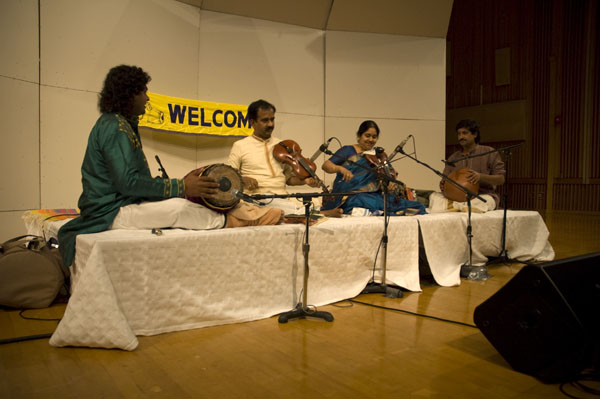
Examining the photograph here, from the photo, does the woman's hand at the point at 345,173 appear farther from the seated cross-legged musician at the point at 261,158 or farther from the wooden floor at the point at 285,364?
the wooden floor at the point at 285,364

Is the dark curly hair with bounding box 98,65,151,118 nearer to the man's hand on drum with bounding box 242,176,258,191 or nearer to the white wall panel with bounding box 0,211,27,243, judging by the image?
the man's hand on drum with bounding box 242,176,258,191

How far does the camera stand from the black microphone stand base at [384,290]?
327 cm

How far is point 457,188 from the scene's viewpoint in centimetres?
433

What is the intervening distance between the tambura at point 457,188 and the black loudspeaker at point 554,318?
244 centimetres

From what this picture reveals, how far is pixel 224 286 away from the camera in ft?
8.67

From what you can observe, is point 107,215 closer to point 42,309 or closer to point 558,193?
point 42,309

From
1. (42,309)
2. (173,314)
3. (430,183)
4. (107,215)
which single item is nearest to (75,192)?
(42,309)

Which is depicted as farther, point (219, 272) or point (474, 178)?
point (474, 178)

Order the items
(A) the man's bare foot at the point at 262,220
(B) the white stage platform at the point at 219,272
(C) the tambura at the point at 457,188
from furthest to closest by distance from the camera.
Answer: (C) the tambura at the point at 457,188
(A) the man's bare foot at the point at 262,220
(B) the white stage platform at the point at 219,272

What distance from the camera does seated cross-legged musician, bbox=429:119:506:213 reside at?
441cm

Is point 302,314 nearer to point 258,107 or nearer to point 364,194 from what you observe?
point 364,194

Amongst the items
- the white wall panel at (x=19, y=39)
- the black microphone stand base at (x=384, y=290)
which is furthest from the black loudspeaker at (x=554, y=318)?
the white wall panel at (x=19, y=39)

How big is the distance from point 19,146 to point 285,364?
3829 mm

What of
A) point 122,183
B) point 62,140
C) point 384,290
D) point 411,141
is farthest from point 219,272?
point 411,141
